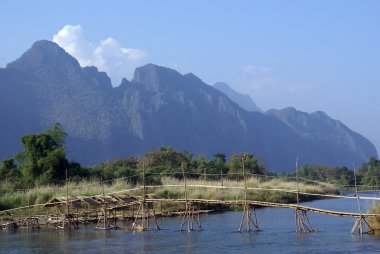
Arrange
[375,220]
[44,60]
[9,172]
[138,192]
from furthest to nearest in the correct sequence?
[44,60], [9,172], [138,192], [375,220]

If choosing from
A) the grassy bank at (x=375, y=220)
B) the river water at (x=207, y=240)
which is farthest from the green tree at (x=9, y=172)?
the grassy bank at (x=375, y=220)

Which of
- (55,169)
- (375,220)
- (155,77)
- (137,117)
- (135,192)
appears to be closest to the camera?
(375,220)

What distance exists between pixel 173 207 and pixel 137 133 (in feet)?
232

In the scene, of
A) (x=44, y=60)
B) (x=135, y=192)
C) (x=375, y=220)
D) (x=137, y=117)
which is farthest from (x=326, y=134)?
(x=375, y=220)

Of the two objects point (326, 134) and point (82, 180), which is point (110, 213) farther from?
point (326, 134)

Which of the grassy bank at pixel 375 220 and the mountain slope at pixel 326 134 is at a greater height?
the mountain slope at pixel 326 134

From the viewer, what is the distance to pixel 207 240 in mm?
18172

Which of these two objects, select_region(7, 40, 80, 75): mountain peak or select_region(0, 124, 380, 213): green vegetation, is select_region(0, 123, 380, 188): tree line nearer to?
select_region(0, 124, 380, 213): green vegetation

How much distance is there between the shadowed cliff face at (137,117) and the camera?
89.4m

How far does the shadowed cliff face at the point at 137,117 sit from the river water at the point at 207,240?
199 ft

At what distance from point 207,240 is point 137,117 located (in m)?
82.2

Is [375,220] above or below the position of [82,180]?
below

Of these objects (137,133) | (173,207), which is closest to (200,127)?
(137,133)

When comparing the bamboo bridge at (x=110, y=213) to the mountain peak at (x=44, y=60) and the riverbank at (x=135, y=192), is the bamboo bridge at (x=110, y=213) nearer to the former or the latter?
the riverbank at (x=135, y=192)
